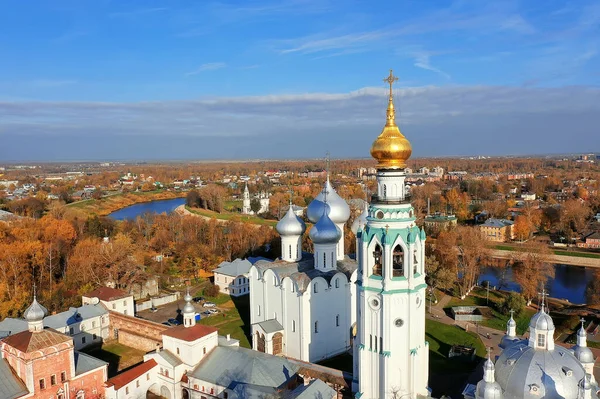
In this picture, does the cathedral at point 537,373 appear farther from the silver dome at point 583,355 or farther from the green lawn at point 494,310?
the green lawn at point 494,310

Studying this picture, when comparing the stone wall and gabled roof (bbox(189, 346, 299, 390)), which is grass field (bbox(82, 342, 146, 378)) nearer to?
the stone wall

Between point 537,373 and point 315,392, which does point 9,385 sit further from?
point 537,373

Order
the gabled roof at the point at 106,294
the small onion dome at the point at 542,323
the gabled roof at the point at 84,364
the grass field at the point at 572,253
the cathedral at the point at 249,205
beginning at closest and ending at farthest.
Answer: the small onion dome at the point at 542,323 < the gabled roof at the point at 84,364 < the gabled roof at the point at 106,294 < the grass field at the point at 572,253 < the cathedral at the point at 249,205

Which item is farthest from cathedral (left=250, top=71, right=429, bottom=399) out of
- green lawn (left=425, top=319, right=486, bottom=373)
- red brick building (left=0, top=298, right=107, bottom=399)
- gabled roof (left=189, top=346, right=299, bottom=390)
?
red brick building (left=0, top=298, right=107, bottom=399)

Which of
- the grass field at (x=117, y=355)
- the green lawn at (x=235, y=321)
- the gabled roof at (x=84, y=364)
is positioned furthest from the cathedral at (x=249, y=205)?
the gabled roof at (x=84, y=364)

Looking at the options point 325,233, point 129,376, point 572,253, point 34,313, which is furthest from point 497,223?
point 34,313

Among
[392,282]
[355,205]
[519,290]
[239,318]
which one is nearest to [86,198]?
[355,205]
